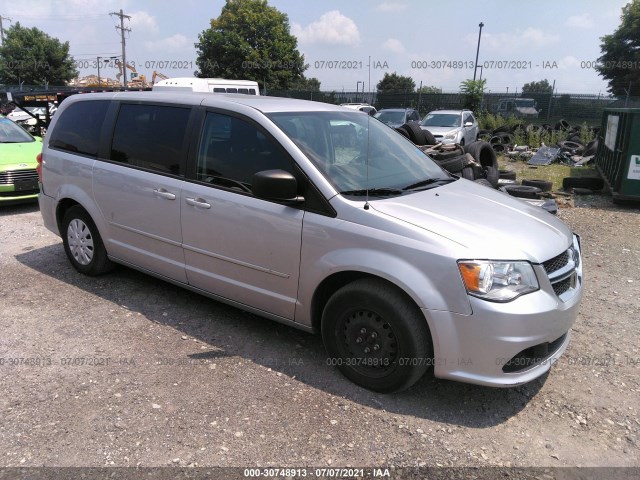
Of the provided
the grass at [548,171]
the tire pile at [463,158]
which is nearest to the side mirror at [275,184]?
the tire pile at [463,158]

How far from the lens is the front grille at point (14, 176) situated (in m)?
7.88

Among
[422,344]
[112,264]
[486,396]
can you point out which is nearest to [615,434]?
[486,396]

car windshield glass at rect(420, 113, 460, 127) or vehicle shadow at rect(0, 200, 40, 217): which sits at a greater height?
car windshield glass at rect(420, 113, 460, 127)

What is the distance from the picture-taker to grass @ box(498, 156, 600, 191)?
12.4m

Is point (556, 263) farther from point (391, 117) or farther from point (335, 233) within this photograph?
point (391, 117)

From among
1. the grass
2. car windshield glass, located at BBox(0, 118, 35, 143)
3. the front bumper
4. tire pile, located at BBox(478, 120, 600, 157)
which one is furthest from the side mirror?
tire pile, located at BBox(478, 120, 600, 157)

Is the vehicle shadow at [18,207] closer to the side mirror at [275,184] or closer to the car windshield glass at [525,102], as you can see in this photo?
the side mirror at [275,184]

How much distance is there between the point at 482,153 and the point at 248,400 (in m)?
8.36

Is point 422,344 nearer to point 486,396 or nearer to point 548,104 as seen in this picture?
point 486,396

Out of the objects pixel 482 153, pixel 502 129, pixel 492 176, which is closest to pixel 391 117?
pixel 502 129

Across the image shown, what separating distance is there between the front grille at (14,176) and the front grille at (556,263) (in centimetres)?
805

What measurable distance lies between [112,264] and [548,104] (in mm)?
24363

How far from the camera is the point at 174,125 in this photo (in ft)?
13.6

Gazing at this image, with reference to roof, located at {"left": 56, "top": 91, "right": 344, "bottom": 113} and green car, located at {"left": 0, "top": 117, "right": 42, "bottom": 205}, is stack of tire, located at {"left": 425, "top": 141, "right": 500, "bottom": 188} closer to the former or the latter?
roof, located at {"left": 56, "top": 91, "right": 344, "bottom": 113}
